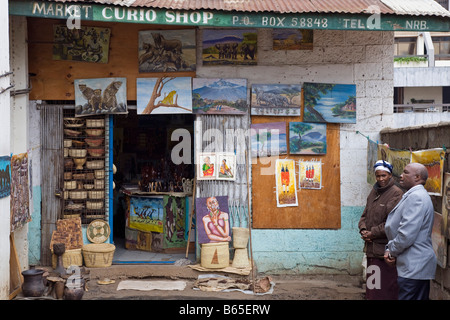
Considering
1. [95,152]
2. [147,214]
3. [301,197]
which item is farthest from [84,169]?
[301,197]

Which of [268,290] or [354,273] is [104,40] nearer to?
[268,290]

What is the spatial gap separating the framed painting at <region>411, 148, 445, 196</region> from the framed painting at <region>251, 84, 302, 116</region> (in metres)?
2.95

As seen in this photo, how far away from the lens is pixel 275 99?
8.87 meters

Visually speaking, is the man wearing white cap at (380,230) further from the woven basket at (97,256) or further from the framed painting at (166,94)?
the woven basket at (97,256)

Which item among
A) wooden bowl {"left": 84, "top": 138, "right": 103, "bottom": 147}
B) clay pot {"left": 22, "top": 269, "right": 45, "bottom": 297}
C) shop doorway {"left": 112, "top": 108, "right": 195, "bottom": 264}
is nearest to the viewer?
clay pot {"left": 22, "top": 269, "right": 45, "bottom": 297}

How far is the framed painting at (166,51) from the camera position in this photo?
8.84 m

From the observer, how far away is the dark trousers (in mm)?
5512

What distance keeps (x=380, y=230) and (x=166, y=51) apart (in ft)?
14.9

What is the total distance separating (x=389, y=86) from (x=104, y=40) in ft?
15.9

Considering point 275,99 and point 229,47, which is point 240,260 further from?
point 229,47

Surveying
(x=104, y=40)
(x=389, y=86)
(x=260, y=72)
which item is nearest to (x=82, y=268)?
(x=104, y=40)

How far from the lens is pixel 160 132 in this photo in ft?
43.8

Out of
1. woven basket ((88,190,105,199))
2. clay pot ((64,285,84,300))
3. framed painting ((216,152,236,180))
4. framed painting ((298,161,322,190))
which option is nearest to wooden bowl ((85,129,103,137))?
woven basket ((88,190,105,199))

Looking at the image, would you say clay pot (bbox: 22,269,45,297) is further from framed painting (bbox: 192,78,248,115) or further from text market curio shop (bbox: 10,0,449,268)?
framed painting (bbox: 192,78,248,115)
